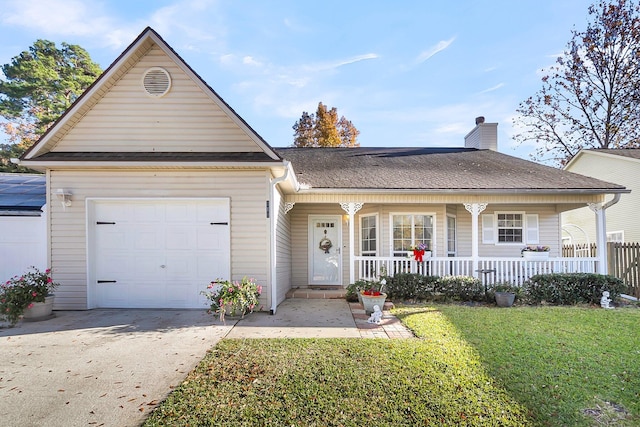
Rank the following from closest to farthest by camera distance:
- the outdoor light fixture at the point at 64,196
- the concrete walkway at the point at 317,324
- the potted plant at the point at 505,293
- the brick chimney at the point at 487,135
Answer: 1. the concrete walkway at the point at 317,324
2. the outdoor light fixture at the point at 64,196
3. the potted plant at the point at 505,293
4. the brick chimney at the point at 487,135

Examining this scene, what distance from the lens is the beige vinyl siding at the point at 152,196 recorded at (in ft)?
22.6

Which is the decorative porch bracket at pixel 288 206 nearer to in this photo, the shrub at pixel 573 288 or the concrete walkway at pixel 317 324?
the concrete walkway at pixel 317 324

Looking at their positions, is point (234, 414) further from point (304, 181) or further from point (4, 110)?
point (4, 110)

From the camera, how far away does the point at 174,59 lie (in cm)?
703

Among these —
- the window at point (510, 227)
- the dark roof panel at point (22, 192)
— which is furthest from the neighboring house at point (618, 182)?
the dark roof panel at point (22, 192)

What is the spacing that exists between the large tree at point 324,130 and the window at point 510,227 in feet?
50.0

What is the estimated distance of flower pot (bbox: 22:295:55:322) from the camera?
6281mm

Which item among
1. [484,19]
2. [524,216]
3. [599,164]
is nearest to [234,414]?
[524,216]

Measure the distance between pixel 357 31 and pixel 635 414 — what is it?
12001mm

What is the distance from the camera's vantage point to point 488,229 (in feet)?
35.6

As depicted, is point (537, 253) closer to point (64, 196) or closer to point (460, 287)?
point (460, 287)

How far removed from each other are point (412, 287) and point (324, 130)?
18446mm

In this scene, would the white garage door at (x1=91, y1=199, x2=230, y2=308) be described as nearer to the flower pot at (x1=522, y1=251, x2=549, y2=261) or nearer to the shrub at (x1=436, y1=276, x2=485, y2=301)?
the shrub at (x1=436, y1=276, x2=485, y2=301)

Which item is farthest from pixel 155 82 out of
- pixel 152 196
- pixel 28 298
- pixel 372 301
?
pixel 372 301
